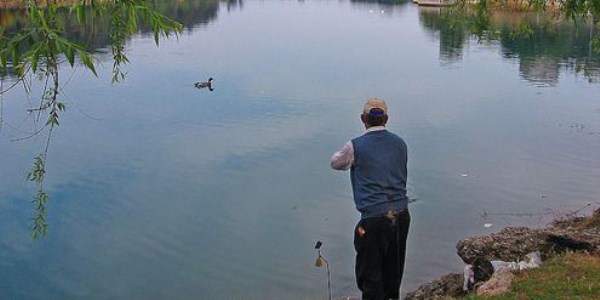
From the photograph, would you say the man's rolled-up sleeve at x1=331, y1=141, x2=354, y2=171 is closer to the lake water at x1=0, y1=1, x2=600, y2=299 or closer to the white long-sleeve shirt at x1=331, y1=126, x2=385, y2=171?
the white long-sleeve shirt at x1=331, y1=126, x2=385, y2=171

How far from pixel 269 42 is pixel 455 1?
23.7 m

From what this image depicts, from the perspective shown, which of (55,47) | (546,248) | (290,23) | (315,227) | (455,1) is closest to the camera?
(55,47)

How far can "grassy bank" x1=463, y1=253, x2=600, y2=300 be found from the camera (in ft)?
15.8

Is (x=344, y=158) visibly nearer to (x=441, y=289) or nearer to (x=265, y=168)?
(x=441, y=289)

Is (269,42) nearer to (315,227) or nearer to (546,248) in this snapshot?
(315,227)

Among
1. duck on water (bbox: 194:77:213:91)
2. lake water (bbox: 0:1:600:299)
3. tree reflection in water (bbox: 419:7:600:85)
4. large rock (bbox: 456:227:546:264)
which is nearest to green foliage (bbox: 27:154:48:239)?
lake water (bbox: 0:1:600:299)

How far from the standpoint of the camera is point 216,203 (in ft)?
34.7

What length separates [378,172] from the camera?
430 centimetres

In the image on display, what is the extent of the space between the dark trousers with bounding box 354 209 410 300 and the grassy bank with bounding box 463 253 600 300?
2.31 feet

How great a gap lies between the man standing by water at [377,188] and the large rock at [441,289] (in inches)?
74.3

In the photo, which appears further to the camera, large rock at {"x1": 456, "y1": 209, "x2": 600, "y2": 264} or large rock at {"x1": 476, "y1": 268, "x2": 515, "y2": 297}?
large rock at {"x1": 456, "y1": 209, "x2": 600, "y2": 264}

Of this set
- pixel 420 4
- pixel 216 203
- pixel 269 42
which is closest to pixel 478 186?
pixel 216 203

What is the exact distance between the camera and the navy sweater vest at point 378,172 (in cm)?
429

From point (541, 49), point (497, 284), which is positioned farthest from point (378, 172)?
point (541, 49)
